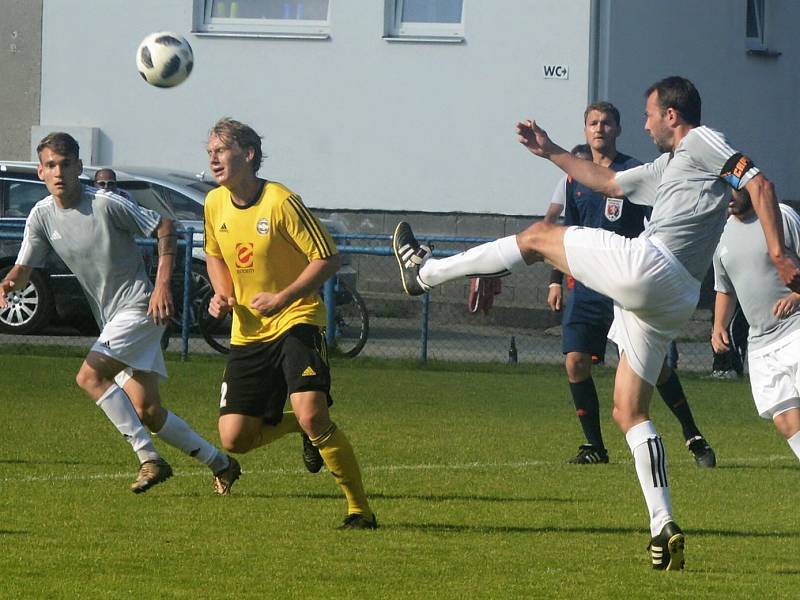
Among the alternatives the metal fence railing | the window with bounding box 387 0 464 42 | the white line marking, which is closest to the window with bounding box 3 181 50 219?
the metal fence railing

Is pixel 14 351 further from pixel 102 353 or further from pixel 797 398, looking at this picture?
pixel 797 398

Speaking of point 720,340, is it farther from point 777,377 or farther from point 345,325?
point 345,325

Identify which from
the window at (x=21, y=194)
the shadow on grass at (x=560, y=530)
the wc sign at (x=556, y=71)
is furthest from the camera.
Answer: the wc sign at (x=556, y=71)

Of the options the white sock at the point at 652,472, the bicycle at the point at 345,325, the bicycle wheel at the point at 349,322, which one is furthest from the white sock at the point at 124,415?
the bicycle wheel at the point at 349,322

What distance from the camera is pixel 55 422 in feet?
42.1

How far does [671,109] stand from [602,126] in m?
3.33

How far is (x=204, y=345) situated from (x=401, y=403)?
174 inches

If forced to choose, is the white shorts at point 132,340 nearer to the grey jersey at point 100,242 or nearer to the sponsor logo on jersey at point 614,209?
the grey jersey at point 100,242

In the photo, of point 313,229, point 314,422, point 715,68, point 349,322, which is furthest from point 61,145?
point 715,68

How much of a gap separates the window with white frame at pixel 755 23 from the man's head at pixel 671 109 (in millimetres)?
19385

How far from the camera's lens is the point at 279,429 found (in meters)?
9.12

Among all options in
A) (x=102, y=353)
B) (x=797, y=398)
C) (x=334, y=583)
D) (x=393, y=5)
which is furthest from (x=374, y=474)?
(x=393, y=5)

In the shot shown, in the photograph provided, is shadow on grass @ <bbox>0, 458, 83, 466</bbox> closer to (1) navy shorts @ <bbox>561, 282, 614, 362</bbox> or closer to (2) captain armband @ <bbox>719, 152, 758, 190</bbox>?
(1) navy shorts @ <bbox>561, 282, 614, 362</bbox>

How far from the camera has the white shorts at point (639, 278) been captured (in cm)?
737
